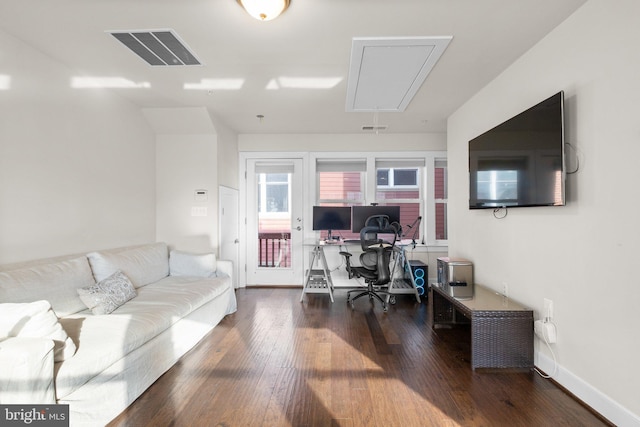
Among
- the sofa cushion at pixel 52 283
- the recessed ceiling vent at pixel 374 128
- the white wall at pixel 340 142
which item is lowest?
the sofa cushion at pixel 52 283

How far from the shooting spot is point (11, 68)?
2311 mm

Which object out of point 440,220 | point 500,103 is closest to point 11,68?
point 500,103

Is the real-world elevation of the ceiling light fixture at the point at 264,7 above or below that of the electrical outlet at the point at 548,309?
above

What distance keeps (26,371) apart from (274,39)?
8.31 ft

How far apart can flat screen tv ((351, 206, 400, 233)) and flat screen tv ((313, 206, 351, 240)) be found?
13 cm

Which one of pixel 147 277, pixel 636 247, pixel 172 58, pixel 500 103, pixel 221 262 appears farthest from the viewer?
pixel 221 262

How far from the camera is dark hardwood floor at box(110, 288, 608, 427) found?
1.84 metres

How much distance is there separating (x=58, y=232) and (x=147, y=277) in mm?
935

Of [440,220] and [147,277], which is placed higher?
[440,220]

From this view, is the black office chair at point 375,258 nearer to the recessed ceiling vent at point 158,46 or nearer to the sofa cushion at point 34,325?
the recessed ceiling vent at point 158,46

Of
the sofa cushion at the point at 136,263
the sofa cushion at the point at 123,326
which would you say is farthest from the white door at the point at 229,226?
the sofa cushion at the point at 123,326

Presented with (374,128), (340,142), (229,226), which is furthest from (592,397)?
(229,226)

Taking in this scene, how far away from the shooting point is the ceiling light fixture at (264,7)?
5.99ft

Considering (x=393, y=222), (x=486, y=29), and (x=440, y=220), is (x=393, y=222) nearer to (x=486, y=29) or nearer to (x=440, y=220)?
(x=440, y=220)
